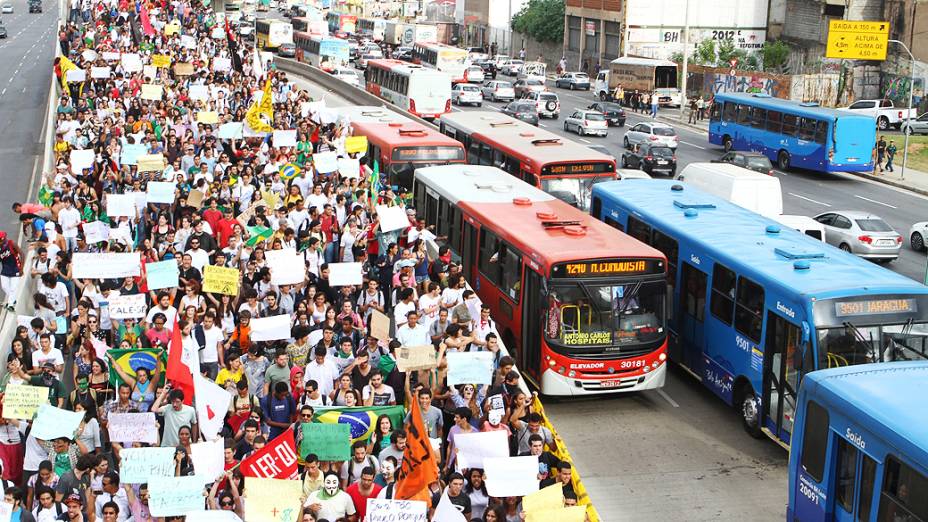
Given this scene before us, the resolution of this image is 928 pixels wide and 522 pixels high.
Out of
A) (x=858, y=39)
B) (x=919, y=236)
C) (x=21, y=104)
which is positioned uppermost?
(x=858, y=39)

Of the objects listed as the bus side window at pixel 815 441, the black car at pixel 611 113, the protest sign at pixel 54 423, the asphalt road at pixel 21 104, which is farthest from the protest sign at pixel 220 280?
the black car at pixel 611 113

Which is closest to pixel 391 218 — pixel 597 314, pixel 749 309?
pixel 597 314

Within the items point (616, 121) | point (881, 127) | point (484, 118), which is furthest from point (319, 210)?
point (881, 127)

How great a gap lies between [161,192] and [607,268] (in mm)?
7858

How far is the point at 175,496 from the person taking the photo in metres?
10.5

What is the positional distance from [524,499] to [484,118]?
2421cm

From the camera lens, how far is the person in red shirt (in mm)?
10992

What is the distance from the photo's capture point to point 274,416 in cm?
1279

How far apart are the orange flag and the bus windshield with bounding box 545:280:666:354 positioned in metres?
5.78

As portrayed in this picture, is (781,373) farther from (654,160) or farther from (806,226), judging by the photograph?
(654,160)

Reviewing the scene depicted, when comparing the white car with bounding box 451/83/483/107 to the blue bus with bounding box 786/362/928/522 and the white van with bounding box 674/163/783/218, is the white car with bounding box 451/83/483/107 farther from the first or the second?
the blue bus with bounding box 786/362/928/522

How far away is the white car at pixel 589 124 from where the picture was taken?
5122cm

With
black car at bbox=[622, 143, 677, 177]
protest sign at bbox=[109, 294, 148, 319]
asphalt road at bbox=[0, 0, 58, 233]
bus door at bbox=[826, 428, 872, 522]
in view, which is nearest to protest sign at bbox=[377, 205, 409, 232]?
protest sign at bbox=[109, 294, 148, 319]

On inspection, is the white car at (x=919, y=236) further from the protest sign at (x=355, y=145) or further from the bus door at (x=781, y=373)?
the bus door at (x=781, y=373)
